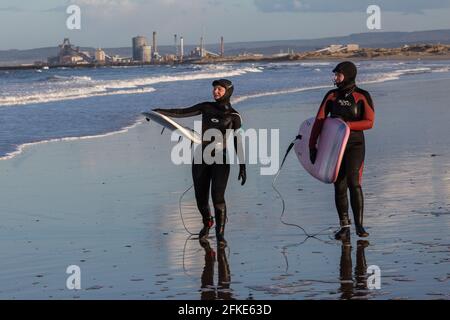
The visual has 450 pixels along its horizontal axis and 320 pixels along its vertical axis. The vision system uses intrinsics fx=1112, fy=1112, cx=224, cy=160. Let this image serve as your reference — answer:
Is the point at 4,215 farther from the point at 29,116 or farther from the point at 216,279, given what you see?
the point at 29,116

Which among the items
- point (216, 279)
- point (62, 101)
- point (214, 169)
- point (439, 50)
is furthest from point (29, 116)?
point (439, 50)

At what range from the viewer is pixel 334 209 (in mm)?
10891

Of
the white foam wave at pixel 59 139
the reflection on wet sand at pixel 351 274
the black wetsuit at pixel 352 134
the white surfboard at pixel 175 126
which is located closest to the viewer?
the reflection on wet sand at pixel 351 274

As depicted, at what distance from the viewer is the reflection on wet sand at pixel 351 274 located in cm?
736

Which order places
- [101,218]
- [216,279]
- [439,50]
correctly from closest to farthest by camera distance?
1. [216,279]
2. [101,218]
3. [439,50]

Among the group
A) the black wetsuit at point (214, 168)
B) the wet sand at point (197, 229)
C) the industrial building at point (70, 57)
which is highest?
the black wetsuit at point (214, 168)

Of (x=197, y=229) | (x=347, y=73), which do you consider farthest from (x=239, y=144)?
(x=347, y=73)

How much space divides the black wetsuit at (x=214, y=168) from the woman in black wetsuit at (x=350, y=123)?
0.82 m

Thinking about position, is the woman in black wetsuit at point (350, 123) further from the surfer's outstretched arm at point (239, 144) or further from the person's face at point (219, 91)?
the person's face at point (219, 91)

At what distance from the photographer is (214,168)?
31.9 feet

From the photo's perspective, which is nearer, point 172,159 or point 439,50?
point 172,159

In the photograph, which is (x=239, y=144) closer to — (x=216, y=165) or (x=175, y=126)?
(x=216, y=165)

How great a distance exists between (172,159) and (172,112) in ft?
17.4

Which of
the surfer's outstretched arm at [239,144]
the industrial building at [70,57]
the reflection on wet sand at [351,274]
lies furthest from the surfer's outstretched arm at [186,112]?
the industrial building at [70,57]
